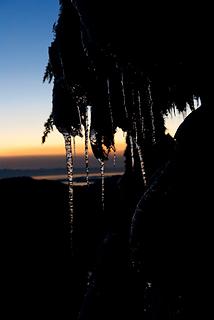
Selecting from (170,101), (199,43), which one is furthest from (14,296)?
(199,43)

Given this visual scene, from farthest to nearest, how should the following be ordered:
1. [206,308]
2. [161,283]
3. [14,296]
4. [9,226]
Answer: [9,226], [14,296], [161,283], [206,308]


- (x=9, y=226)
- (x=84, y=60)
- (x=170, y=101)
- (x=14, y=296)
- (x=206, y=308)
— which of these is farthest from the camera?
(x=9, y=226)

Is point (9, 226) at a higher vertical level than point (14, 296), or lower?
higher

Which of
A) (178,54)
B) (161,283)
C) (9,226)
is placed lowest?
(9,226)

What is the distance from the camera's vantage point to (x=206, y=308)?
2.57 m

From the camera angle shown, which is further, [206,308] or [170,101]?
[170,101]

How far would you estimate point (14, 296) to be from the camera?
10781mm

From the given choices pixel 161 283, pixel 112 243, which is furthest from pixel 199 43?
pixel 112 243

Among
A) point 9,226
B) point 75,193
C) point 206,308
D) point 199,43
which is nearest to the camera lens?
point 206,308

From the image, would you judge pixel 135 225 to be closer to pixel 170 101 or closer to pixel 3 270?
pixel 170 101

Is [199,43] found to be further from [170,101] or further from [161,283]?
[170,101]

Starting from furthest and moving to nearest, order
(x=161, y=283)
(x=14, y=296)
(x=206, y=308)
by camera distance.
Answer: (x=14, y=296)
(x=161, y=283)
(x=206, y=308)

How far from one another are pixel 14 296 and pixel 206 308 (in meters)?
9.23

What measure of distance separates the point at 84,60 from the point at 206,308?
4756mm
